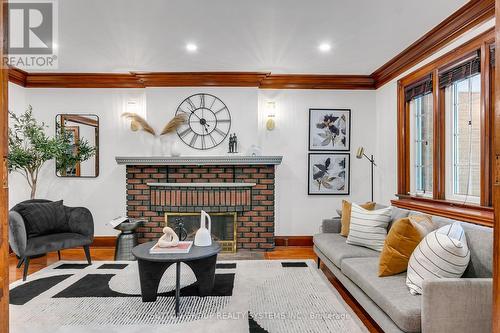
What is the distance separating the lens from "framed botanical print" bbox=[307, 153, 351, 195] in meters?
4.90

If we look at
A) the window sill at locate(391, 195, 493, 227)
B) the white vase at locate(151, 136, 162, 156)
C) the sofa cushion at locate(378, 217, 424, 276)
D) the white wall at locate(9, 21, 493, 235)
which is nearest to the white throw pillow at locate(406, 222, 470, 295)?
the sofa cushion at locate(378, 217, 424, 276)

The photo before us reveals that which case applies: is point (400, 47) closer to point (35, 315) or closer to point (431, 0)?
point (431, 0)

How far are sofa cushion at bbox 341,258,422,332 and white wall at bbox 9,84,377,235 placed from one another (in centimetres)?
217

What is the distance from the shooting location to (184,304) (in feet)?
8.98

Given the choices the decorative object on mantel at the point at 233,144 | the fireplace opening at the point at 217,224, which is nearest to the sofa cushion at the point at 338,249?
the fireplace opening at the point at 217,224

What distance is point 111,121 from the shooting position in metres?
4.84

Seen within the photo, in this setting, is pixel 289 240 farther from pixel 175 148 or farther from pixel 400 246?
pixel 400 246

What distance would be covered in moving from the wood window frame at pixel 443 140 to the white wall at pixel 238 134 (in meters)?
0.80

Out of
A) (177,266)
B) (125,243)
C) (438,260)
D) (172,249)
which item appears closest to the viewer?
(438,260)

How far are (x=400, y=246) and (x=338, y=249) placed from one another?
34.9 inches

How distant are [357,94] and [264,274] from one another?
3065mm

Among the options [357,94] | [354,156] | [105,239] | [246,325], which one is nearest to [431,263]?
[246,325]

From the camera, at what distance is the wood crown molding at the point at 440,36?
8.89ft

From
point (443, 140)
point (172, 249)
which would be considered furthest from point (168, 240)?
point (443, 140)
